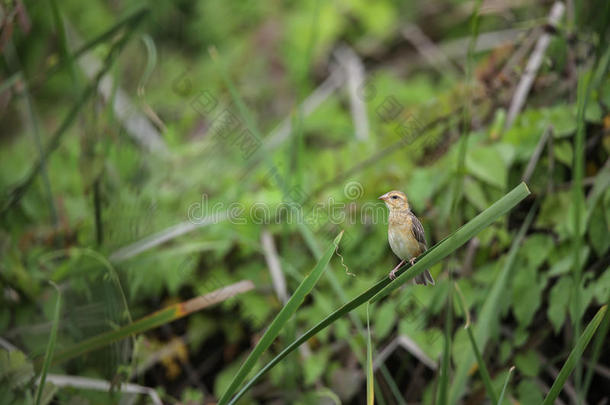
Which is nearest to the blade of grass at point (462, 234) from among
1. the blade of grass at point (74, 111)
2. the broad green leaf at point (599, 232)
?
the broad green leaf at point (599, 232)

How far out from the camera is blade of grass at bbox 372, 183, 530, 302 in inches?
26.1

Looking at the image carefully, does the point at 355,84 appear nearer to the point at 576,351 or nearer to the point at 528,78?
the point at 528,78

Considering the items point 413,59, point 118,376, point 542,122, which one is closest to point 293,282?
point 118,376

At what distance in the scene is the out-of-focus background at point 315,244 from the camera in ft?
4.24

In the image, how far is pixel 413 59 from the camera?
374 cm

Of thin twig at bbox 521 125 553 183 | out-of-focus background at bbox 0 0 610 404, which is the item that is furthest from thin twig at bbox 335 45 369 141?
thin twig at bbox 521 125 553 183

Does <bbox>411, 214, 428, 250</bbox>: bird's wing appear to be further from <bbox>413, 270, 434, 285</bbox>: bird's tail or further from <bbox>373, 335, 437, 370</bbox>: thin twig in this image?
<bbox>373, 335, 437, 370</bbox>: thin twig

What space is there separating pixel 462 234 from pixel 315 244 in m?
0.56

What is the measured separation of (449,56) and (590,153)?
2.01 metres

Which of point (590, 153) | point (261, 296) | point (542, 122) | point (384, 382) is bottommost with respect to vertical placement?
point (384, 382)

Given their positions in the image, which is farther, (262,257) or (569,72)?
(262,257)

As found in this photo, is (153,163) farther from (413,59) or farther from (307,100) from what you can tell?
(413,59)

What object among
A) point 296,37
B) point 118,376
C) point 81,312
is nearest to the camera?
point 118,376

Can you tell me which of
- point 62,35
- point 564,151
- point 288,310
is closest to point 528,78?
point 564,151
